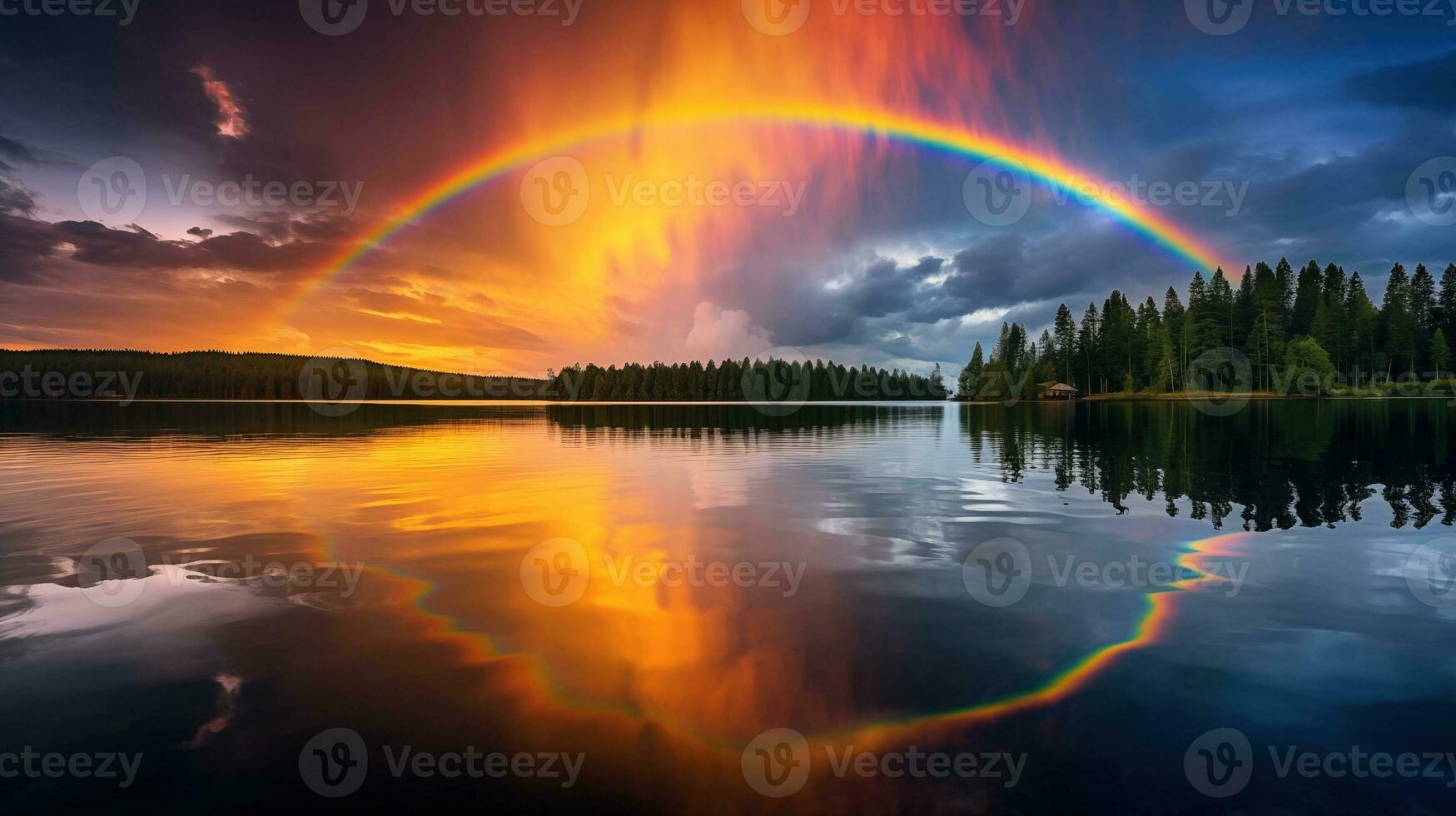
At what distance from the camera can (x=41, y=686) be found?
299 inches

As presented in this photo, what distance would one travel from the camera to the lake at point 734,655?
595cm

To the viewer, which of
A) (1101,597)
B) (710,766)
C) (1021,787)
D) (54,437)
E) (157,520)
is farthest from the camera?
(54,437)

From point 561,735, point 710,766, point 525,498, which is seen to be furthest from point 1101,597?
point 525,498

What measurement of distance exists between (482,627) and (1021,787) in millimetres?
7473

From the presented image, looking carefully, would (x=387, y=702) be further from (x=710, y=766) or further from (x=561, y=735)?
(x=710, y=766)
